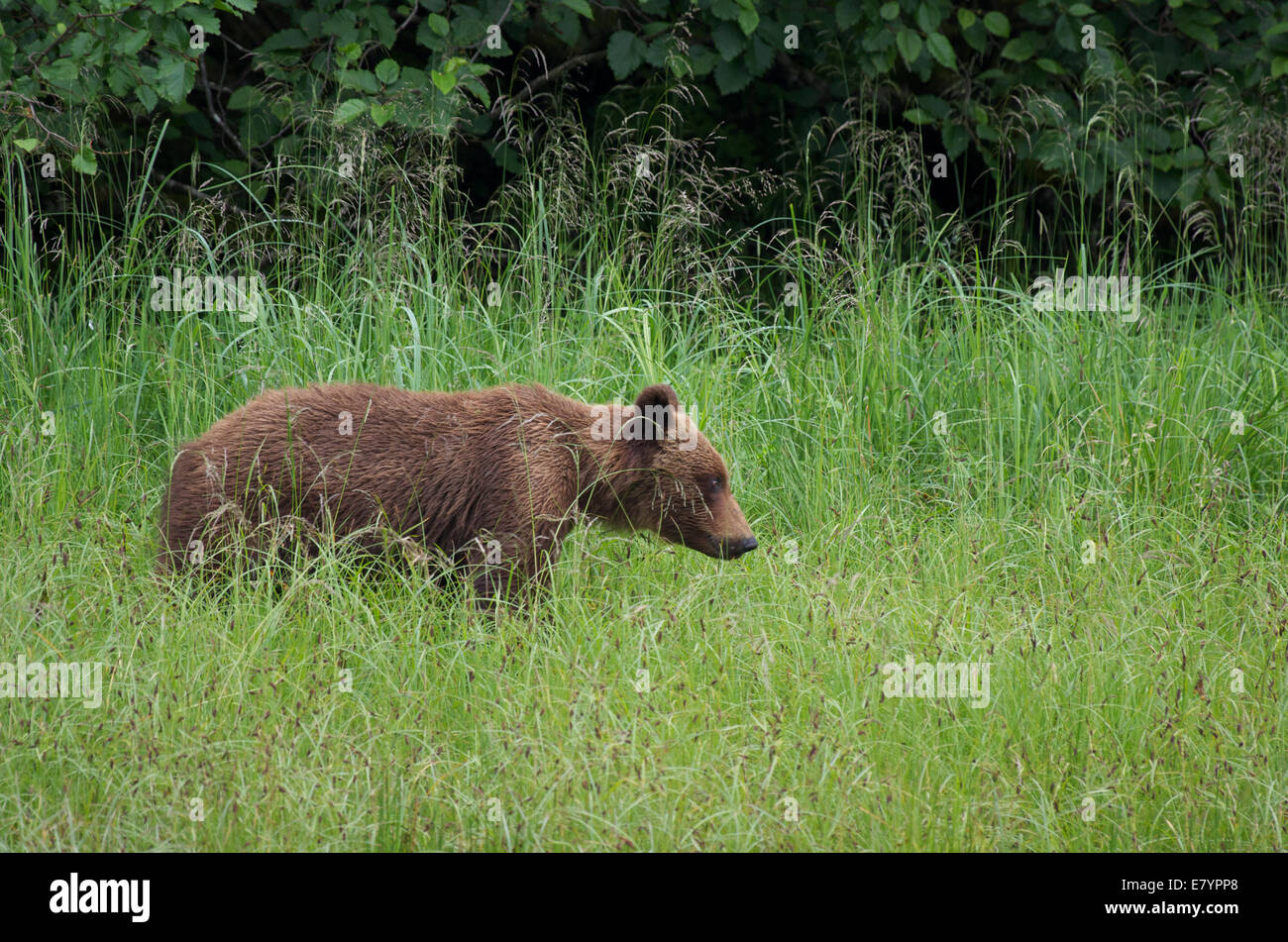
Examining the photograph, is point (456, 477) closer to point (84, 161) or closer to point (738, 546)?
point (738, 546)

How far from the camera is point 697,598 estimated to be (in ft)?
14.9

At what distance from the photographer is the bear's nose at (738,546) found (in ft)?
15.5

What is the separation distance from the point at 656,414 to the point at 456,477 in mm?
773

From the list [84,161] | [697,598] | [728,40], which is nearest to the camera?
[697,598]

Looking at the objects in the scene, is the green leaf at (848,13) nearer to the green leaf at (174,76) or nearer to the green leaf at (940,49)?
the green leaf at (940,49)

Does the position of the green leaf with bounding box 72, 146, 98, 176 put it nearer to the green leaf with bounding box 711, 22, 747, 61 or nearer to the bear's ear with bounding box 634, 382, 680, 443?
the bear's ear with bounding box 634, 382, 680, 443

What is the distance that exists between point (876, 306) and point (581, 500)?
1934 millimetres

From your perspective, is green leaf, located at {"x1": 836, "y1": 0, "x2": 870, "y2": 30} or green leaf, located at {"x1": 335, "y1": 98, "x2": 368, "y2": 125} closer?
green leaf, located at {"x1": 335, "y1": 98, "x2": 368, "y2": 125}

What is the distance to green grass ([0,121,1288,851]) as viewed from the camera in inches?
130

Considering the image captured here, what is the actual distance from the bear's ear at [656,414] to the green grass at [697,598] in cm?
45

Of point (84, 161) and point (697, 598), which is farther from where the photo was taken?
point (84, 161)

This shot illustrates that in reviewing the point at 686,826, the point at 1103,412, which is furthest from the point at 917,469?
the point at 686,826

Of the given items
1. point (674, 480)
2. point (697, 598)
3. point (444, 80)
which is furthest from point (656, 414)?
point (444, 80)

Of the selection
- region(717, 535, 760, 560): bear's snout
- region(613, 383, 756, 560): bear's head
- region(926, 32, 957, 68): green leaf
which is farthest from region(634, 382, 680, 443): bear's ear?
region(926, 32, 957, 68): green leaf
